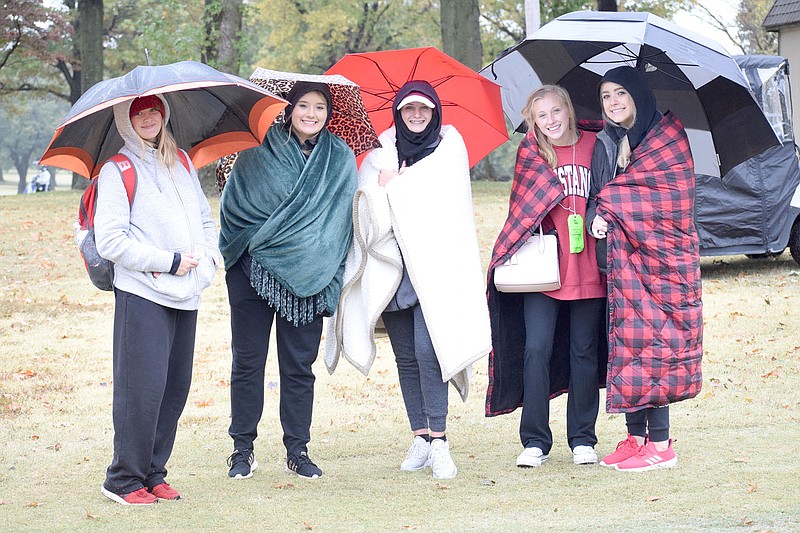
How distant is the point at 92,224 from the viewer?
194 inches

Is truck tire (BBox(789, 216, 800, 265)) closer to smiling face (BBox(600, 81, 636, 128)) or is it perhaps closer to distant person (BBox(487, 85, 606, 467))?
distant person (BBox(487, 85, 606, 467))

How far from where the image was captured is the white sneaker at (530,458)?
5.73 metres

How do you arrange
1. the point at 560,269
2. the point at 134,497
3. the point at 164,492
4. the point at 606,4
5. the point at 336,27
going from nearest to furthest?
the point at 134,497 < the point at 164,492 < the point at 560,269 < the point at 606,4 < the point at 336,27

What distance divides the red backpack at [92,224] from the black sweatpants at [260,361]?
67 centimetres

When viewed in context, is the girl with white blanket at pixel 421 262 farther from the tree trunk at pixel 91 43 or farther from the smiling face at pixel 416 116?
the tree trunk at pixel 91 43

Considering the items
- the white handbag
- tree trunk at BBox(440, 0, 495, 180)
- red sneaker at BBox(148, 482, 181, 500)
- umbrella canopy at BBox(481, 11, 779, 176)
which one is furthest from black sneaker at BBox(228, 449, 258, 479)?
tree trunk at BBox(440, 0, 495, 180)

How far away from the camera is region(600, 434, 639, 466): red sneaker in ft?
18.8

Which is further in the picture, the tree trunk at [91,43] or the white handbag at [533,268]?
the tree trunk at [91,43]

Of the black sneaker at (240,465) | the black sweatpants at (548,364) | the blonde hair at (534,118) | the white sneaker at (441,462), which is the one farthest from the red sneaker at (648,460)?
the black sneaker at (240,465)

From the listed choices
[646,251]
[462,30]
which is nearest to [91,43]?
[462,30]

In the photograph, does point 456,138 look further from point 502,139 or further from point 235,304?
point 235,304

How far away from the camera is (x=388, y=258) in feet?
17.9

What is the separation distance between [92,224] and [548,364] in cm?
243

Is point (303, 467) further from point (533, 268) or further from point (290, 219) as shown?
point (533, 268)
